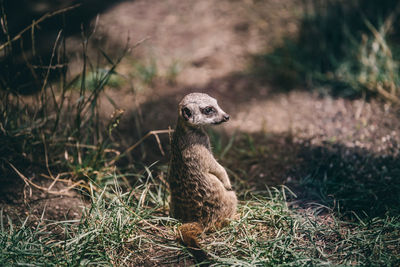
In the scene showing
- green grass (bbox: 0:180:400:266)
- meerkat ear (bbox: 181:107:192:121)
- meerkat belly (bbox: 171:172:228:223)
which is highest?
meerkat ear (bbox: 181:107:192:121)

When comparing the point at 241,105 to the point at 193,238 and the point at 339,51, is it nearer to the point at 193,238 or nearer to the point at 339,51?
the point at 339,51

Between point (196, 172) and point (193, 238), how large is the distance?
40 centimetres

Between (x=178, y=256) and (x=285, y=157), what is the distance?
58.7 inches

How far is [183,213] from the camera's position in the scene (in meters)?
2.19

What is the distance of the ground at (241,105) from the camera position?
113 inches

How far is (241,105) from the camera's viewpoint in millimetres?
3852

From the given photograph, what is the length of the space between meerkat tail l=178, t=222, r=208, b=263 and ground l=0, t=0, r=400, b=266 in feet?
2.60

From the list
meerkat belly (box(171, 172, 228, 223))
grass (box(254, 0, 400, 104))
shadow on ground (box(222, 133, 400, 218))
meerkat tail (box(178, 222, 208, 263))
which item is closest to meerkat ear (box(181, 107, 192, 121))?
meerkat belly (box(171, 172, 228, 223))

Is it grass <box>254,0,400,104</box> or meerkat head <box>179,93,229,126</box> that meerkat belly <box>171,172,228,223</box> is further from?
grass <box>254,0,400,104</box>

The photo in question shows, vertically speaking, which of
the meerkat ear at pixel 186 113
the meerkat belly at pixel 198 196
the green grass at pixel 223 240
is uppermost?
the meerkat ear at pixel 186 113

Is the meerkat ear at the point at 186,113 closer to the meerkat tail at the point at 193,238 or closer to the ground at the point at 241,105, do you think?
the meerkat tail at the point at 193,238

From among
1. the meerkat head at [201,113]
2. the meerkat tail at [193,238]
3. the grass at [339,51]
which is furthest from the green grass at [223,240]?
the grass at [339,51]

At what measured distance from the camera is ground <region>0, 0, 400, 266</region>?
2.88 m

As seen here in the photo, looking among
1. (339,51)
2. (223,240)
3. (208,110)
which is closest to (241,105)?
(339,51)
